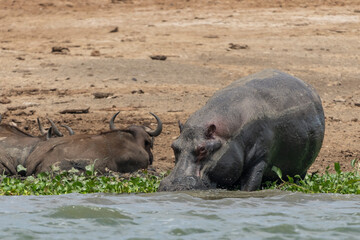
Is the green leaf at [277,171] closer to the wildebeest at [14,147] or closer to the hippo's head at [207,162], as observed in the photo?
the hippo's head at [207,162]

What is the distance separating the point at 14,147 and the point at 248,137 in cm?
429

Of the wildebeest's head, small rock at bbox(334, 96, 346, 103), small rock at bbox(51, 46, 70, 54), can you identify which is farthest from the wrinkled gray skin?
small rock at bbox(51, 46, 70, 54)

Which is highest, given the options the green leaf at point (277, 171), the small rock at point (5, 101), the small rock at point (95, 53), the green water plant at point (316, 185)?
the green leaf at point (277, 171)

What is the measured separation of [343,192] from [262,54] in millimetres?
9215

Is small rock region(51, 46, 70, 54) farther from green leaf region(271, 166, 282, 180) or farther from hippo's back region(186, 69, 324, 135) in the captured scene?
green leaf region(271, 166, 282, 180)

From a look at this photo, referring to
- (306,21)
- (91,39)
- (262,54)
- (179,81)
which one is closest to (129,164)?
(179,81)

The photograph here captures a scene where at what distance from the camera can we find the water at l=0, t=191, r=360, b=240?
27.6 feet

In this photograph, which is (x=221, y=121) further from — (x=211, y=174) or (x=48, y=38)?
(x=48, y=38)

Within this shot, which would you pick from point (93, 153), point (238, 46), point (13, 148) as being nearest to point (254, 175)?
point (93, 153)

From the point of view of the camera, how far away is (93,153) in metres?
12.2

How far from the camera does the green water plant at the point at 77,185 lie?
33.8 feet

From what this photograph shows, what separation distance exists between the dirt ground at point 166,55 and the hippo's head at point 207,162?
321cm

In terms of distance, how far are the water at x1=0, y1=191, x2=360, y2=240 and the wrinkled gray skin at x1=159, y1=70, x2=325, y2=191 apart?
214 mm

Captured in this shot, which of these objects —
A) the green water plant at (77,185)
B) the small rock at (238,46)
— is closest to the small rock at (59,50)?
the small rock at (238,46)
